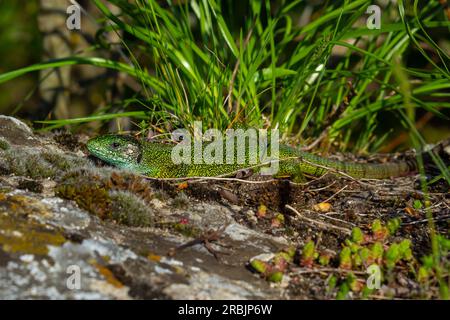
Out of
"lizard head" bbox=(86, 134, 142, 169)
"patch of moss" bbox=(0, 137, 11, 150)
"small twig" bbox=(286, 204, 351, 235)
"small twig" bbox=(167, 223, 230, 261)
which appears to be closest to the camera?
"small twig" bbox=(167, 223, 230, 261)

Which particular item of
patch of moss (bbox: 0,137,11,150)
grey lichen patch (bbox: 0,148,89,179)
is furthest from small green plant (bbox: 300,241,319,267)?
patch of moss (bbox: 0,137,11,150)

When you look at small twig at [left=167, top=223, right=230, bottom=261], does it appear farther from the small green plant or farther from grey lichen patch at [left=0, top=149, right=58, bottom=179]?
grey lichen patch at [left=0, top=149, right=58, bottom=179]

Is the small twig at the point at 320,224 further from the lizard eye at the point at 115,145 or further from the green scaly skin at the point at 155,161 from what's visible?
the lizard eye at the point at 115,145

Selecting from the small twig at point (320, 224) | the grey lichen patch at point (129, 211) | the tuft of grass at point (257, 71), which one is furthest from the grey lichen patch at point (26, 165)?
the small twig at point (320, 224)

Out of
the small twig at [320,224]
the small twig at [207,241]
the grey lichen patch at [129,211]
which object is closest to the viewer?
the small twig at [207,241]

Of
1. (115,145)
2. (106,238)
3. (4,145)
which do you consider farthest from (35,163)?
(106,238)

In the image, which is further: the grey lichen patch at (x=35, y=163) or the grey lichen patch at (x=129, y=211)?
the grey lichen patch at (x=35, y=163)
